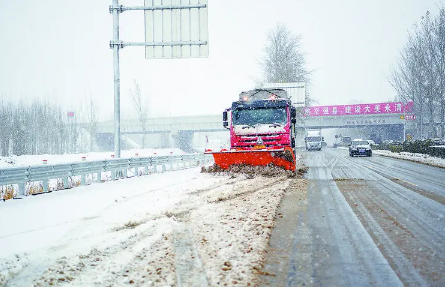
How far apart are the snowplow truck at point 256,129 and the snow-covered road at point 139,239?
16.1 feet

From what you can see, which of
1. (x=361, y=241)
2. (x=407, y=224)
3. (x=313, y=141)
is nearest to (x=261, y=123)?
(x=407, y=224)

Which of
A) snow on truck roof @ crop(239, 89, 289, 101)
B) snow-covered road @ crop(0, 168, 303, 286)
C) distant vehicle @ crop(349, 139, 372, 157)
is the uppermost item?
snow on truck roof @ crop(239, 89, 289, 101)

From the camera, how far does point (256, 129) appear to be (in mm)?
14844

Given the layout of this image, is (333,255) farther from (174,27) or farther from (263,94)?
(174,27)

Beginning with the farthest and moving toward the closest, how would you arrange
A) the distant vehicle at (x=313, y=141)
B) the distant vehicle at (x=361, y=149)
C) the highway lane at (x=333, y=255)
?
1. the distant vehicle at (x=313, y=141)
2. the distant vehicle at (x=361, y=149)
3. the highway lane at (x=333, y=255)

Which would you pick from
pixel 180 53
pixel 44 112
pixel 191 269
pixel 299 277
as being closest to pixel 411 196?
pixel 299 277

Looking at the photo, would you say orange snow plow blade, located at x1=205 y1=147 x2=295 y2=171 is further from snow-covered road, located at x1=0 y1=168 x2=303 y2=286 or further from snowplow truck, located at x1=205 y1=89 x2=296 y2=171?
snow-covered road, located at x1=0 y1=168 x2=303 y2=286

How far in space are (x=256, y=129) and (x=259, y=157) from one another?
154cm

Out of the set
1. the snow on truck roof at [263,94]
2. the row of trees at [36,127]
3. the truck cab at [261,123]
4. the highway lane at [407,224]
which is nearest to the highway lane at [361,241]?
the highway lane at [407,224]

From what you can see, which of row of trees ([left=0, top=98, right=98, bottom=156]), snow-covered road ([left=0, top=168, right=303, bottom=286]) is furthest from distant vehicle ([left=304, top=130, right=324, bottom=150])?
snow-covered road ([left=0, top=168, right=303, bottom=286])

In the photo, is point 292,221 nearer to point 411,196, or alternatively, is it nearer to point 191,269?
point 191,269

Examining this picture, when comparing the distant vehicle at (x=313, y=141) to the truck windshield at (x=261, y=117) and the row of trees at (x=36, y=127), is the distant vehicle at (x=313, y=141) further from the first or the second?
the truck windshield at (x=261, y=117)

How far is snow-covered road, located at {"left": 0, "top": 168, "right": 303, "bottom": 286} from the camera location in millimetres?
3643

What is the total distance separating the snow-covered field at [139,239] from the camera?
363 cm
